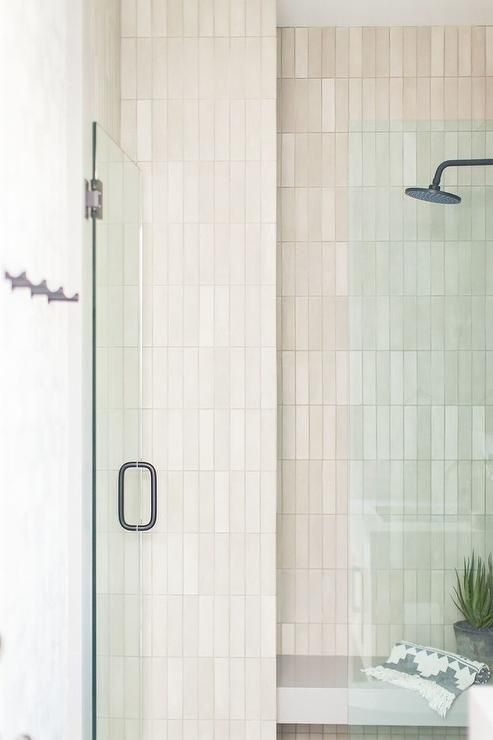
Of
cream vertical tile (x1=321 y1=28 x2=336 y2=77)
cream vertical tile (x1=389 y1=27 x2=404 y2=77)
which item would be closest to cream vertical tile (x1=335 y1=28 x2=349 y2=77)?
cream vertical tile (x1=321 y1=28 x2=336 y2=77)

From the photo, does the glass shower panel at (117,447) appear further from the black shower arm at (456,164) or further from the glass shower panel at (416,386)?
the black shower arm at (456,164)

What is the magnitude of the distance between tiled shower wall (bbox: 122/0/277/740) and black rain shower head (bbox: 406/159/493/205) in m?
0.49

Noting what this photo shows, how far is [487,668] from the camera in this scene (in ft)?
7.47

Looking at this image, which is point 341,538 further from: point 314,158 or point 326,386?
point 314,158

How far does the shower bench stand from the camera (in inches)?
91.8

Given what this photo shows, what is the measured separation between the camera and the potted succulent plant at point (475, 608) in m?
2.28

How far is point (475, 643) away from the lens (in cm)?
228

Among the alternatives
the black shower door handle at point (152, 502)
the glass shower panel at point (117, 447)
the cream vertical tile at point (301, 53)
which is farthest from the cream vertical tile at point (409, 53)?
the black shower door handle at point (152, 502)

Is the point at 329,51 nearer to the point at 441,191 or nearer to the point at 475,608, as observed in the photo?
the point at 441,191

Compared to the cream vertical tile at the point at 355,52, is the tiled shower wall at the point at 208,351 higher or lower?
lower

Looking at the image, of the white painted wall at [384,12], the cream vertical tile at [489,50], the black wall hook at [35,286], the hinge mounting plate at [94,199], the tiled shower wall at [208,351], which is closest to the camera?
the black wall hook at [35,286]

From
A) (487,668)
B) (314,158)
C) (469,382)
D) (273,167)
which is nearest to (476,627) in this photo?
(487,668)

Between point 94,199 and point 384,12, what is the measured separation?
142 centimetres

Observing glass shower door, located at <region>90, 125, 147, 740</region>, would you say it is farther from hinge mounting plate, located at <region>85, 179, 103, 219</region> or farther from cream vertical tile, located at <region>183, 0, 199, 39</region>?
cream vertical tile, located at <region>183, 0, 199, 39</region>
